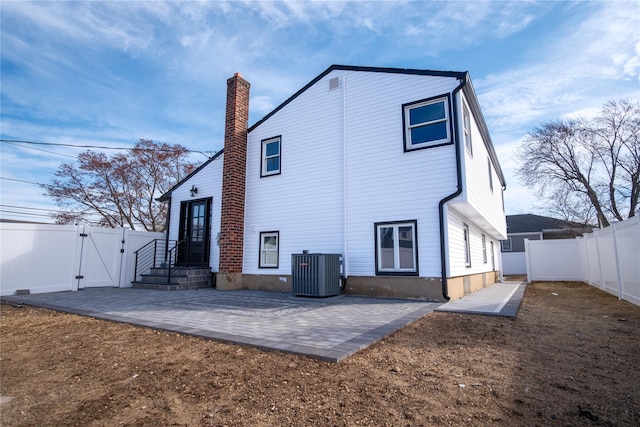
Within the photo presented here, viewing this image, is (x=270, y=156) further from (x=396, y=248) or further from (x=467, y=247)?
(x=467, y=247)

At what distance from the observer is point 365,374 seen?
3180mm

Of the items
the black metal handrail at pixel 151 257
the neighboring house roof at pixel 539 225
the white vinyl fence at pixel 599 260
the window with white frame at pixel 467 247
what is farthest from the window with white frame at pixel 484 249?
the neighboring house roof at pixel 539 225

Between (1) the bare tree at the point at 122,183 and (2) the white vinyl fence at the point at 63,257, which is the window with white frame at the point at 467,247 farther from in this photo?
(1) the bare tree at the point at 122,183

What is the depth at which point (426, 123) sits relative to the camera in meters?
9.12

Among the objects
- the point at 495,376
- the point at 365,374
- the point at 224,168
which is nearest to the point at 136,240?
the point at 224,168

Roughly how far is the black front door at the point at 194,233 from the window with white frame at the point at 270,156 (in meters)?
2.74

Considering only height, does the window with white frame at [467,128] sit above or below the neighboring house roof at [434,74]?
below

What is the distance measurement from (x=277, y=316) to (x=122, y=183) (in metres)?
19.7

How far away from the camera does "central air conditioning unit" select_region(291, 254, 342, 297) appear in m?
8.76

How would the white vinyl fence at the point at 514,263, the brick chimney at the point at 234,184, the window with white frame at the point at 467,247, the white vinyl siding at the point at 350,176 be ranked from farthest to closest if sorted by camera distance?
the white vinyl fence at the point at 514,263, the brick chimney at the point at 234,184, the window with white frame at the point at 467,247, the white vinyl siding at the point at 350,176

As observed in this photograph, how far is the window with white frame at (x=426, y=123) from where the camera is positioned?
8.82 meters

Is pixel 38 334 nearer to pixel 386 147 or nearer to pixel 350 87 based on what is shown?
pixel 386 147

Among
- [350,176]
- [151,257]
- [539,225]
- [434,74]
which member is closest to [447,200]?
[350,176]

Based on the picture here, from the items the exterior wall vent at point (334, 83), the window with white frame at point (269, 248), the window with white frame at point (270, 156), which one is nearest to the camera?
the exterior wall vent at point (334, 83)
